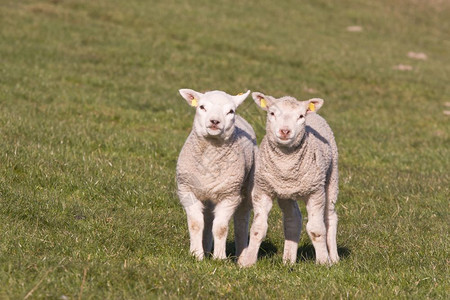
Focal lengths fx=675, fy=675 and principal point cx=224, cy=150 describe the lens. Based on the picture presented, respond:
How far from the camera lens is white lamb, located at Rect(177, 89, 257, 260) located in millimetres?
7891

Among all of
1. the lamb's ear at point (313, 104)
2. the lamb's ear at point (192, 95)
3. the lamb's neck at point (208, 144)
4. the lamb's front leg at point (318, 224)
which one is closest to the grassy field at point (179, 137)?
the lamb's front leg at point (318, 224)

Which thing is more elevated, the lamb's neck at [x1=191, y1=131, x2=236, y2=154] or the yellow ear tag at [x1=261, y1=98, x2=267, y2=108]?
the yellow ear tag at [x1=261, y1=98, x2=267, y2=108]

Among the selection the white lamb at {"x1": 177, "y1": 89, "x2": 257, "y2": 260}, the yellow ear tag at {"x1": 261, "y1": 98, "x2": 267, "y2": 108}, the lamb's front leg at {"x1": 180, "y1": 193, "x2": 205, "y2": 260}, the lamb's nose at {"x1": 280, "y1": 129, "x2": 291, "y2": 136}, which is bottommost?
the lamb's front leg at {"x1": 180, "y1": 193, "x2": 205, "y2": 260}

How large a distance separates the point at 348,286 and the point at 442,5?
3782 centimetres

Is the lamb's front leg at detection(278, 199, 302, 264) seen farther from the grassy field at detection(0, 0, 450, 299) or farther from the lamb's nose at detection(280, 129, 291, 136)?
the lamb's nose at detection(280, 129, 291, 136)

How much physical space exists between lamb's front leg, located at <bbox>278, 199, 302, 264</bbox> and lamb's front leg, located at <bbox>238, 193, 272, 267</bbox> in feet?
1.62

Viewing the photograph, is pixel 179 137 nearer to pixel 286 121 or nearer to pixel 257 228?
pixel 257 228

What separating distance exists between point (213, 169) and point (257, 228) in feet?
2.84

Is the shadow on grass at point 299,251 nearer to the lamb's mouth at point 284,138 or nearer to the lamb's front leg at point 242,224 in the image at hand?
the lamb's front leg at point 242,224

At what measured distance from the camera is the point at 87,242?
764 centimetres

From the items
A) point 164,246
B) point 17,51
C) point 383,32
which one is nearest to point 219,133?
point 164,246

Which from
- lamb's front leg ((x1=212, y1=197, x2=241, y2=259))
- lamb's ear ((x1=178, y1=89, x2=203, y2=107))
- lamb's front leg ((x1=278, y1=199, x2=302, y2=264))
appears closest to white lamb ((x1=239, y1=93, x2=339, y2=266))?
lamb's front leg ((x1=278, y1=199, x2=302, y2=264))

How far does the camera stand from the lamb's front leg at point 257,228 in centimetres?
787

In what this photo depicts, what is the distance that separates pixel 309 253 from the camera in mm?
9156
